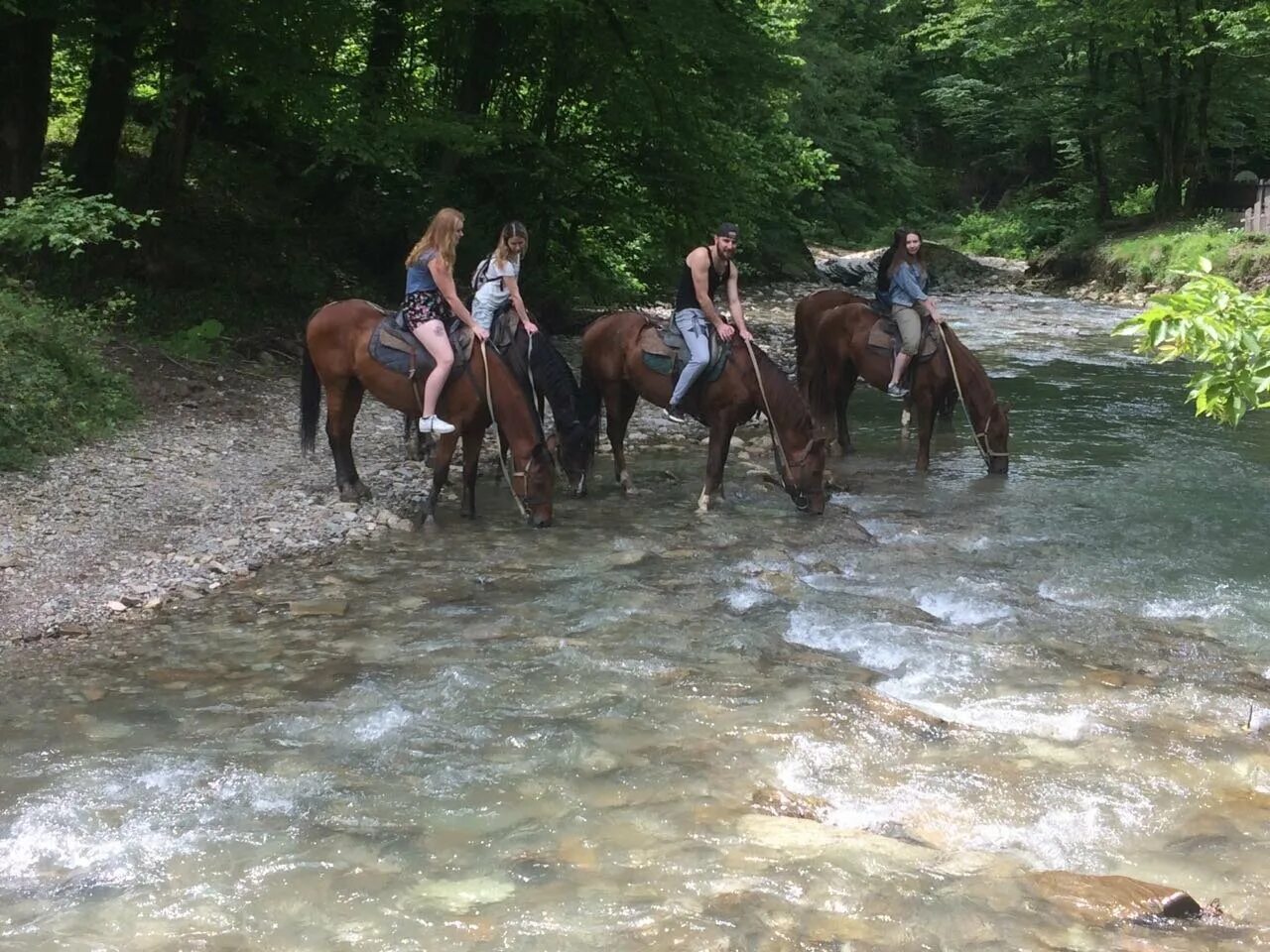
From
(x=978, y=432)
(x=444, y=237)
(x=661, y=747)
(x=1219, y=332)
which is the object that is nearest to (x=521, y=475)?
(x=444, y=237)

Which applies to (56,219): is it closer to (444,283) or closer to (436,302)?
(436,302)

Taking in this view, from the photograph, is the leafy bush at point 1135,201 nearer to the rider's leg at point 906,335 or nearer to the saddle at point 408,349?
the rider's leg at point 906,335

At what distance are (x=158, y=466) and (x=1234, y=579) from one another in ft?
29.8

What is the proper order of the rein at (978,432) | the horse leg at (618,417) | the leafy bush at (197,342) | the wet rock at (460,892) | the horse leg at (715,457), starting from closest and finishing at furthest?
the wet rock at (460,892) → the horse leg at (715,457) → the horse leg at (618,417) → the rein at (978,432) → the leafy bush at (197,342)

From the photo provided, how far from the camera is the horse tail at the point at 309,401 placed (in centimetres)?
1023

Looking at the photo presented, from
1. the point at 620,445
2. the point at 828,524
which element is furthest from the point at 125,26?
the point at 828,524

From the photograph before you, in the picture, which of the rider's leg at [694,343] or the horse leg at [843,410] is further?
the horse leg at [843,410]

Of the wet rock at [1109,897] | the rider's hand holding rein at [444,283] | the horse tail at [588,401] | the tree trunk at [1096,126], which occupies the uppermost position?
the tree trunk at [1096,126]

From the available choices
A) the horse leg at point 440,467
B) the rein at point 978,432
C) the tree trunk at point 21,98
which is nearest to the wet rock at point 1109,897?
the horse leg at point 440,467

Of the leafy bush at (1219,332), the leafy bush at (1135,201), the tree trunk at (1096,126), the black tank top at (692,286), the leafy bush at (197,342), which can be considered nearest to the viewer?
the leafy bush at (1219,332)

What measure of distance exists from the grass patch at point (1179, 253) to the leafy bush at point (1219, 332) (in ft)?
68.8

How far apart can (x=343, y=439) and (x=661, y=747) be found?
5.39 metres

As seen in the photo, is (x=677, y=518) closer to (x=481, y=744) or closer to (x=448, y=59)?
(x=481, y=744)

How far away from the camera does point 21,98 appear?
44.2 ft
